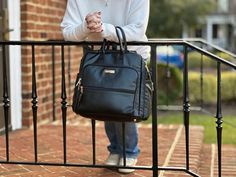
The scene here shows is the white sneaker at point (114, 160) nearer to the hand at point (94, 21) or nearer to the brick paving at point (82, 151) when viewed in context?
the brick paving at point (82, 151)

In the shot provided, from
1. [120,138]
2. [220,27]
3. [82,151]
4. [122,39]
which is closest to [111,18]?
[122,39]

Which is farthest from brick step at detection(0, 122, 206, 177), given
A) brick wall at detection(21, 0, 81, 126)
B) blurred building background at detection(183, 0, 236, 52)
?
blurred building background at detection(183, 0, 236, 52)

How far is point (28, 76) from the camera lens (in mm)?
5105

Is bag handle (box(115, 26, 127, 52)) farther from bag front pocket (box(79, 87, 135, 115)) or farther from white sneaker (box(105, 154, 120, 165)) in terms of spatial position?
white sneaker (box(105, 154, 120, 165))

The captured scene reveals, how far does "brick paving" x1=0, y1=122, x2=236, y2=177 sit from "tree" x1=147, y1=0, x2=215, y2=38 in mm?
21431

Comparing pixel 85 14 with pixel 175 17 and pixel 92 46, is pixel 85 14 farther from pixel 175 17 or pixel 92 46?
pixel 175 17

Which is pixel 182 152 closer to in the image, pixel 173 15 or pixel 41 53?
Answer: pixel 41 53

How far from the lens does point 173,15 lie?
28109 mm

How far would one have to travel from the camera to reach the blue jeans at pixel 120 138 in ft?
11.4

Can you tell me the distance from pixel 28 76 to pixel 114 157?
1.87 metres

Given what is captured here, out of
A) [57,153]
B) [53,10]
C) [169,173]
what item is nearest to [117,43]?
[169,173]

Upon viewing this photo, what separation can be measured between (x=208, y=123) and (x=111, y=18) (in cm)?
525

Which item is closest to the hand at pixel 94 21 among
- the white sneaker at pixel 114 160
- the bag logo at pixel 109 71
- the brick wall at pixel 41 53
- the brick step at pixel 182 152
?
the bag logo at pixel 109 71

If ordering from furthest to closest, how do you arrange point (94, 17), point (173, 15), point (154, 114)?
point (173, 15) → point (154, 114) → point (94, 17)
